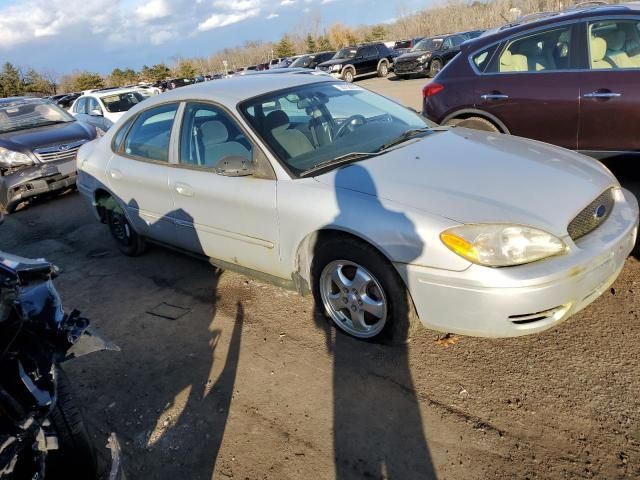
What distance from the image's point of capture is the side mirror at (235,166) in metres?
3.32

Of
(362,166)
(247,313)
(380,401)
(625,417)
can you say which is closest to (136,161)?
(247,313)

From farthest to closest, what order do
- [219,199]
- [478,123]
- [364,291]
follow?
[478,123] → [219,199] → [364,291]

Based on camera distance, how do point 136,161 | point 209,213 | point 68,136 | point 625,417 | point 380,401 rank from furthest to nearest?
1. point 68,136
2. point 136,161
3. point 209,213
4. point 380,401
5. point 625,417

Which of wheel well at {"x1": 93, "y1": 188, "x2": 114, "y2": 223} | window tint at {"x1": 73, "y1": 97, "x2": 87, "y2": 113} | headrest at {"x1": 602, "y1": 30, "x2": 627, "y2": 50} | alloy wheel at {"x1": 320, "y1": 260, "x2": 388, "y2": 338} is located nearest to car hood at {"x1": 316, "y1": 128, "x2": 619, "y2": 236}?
alloy wheel at {"x1": 320, "y1": 260, "x2": 388, "y2": 338}

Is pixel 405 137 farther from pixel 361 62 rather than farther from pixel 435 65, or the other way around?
pixel 361 62

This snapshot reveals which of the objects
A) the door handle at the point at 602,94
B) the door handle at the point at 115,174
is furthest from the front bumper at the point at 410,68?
the door handle at the point at 115,174

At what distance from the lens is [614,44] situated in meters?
4.79

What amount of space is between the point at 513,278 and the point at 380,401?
0.96m

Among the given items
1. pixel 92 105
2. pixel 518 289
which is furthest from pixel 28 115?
pixel 518 289

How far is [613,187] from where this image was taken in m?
3.11

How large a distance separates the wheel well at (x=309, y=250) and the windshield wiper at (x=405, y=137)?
78cm

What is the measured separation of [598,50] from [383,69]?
22.7 metres

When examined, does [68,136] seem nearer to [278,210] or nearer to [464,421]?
[278,210]

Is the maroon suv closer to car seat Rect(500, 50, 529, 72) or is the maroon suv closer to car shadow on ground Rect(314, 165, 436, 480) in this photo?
car seat Rect(500, 50, 529, 72)
